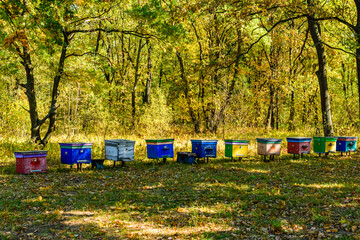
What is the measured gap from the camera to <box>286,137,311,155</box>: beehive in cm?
1265

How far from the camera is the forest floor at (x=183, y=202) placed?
220 inches

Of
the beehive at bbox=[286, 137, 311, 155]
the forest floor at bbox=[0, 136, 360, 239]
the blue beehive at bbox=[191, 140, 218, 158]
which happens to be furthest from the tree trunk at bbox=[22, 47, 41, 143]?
the beehive at bbox=[286, 137, 311, 155]

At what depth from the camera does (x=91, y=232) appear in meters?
5.49

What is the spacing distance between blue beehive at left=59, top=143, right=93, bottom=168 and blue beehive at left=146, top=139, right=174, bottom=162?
231 cm

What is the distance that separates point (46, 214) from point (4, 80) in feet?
57.7

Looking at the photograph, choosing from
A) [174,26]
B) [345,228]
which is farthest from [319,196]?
[174,26]

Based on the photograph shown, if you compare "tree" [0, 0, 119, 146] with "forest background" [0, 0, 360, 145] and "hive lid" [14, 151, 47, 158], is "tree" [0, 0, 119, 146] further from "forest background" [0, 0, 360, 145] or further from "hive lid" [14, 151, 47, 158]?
"hive lid" [14, 151, 47, 158]

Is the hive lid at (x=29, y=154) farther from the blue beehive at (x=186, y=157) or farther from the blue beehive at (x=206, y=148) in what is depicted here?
the blue beehive at (x=206, y=148)

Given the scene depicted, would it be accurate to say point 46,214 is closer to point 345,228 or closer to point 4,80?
point 345,228

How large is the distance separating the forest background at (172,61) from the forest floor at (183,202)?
14.2 feet

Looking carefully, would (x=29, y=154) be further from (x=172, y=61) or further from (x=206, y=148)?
(x=172, y=61)

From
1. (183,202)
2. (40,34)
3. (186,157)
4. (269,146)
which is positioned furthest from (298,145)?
(40,34)

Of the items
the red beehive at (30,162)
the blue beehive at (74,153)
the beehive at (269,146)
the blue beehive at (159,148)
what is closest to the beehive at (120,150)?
the blue beehive at (159,148)

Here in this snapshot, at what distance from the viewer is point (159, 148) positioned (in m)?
11.6
